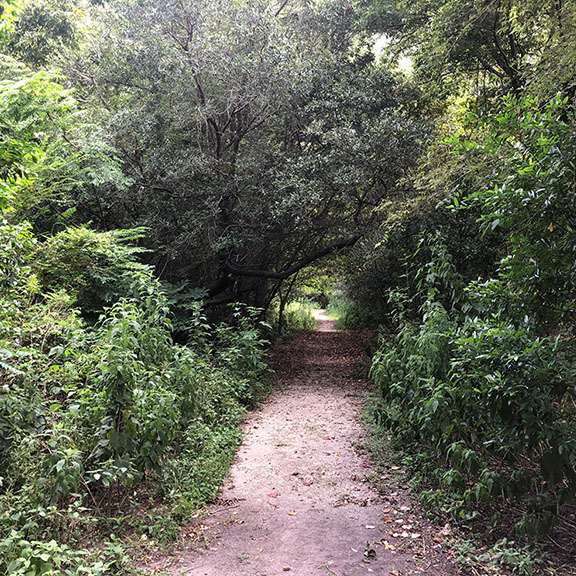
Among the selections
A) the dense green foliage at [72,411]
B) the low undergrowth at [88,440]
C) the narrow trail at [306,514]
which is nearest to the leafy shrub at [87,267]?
the dense green foliage at [72,411]

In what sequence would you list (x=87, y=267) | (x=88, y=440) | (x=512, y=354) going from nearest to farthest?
(x=512, y=354) → (x=88, y=440) → (x=87, y=267)

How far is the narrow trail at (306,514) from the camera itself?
333 cm

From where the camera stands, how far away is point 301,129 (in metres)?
10.2

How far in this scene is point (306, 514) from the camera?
4160 millimetres

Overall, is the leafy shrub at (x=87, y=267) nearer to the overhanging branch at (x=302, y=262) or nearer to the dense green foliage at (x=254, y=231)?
the dense green foliage at (x=254, y=231)

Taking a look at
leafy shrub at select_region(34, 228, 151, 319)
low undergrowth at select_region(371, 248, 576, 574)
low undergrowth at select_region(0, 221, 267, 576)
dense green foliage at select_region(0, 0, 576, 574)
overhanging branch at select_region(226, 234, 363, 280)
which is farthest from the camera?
overhanging branch at select_region(226, 234, 363, 280)

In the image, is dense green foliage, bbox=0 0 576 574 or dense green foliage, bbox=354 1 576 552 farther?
dense green foliage, bbox=0 0 576 574

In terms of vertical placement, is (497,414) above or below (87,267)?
below

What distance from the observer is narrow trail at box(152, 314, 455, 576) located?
131 inches

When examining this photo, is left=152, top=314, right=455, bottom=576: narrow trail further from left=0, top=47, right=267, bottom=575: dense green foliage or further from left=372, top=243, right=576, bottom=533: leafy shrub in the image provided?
left=372, top=243, right=576, bottom=533: leafy shrub

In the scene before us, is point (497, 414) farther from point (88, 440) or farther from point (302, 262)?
point (302, 262)

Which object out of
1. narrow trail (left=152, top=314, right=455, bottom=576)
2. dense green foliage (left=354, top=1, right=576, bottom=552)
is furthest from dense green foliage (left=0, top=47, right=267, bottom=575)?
dense green foliage (left=354, top=1, right=576, bottom=552)

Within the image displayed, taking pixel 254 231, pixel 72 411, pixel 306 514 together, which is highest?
pixel 254 231

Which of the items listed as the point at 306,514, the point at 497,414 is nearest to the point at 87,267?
the point at 306,514
